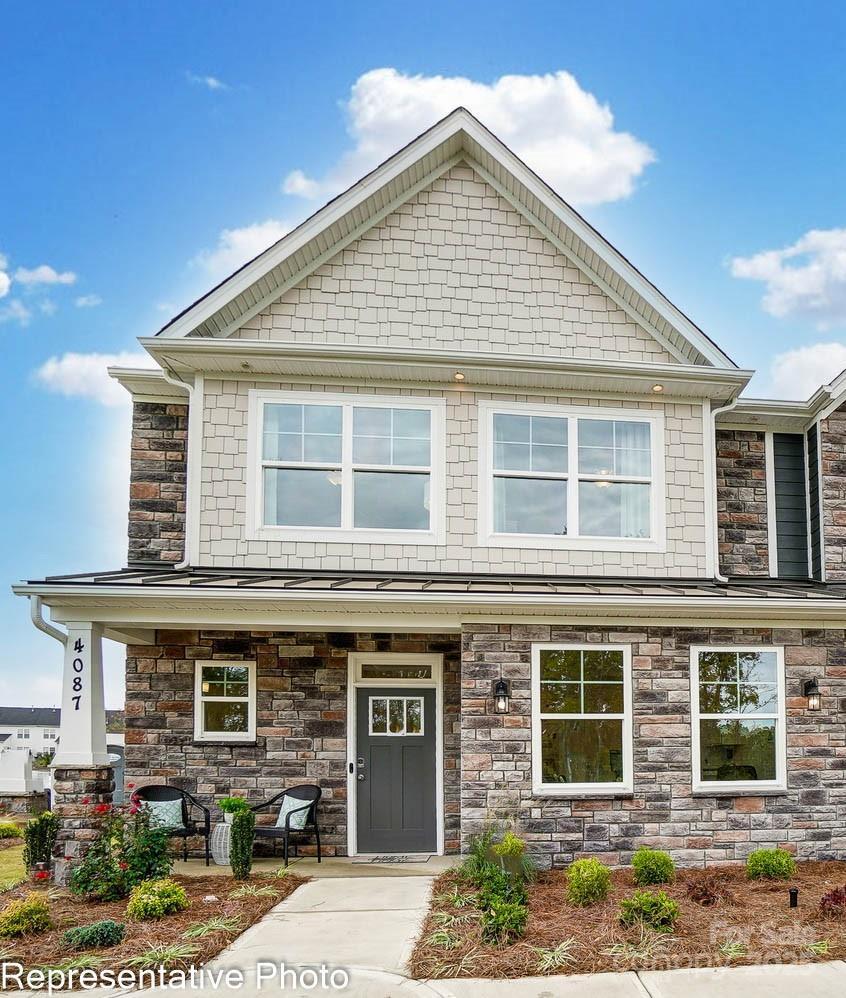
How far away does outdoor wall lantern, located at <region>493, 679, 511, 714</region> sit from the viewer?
881 centimetres

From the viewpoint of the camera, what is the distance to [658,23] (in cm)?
1633

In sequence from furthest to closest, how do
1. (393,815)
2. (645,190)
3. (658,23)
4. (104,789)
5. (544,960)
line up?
1. (645,190)
2. (658,23)
3. (393,815)
4. (104,789)
5. (544,960)

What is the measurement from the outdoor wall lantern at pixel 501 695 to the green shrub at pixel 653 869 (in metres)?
1.86

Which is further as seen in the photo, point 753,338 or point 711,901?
point 753,338

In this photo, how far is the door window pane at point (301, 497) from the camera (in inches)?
395

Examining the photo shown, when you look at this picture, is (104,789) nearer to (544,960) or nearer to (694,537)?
(544,960)

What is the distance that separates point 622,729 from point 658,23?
538 inches

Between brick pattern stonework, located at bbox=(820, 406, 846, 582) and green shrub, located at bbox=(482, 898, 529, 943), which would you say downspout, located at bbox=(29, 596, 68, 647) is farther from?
brick pattern stonework, located at bbox=(820, 406, 846, 582)

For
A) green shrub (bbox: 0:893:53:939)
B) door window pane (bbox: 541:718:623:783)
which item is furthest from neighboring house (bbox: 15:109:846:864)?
green shrub (bbox: 0:893:53:939)

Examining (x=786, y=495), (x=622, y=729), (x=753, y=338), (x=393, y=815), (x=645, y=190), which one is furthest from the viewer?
(x=753, y=338)

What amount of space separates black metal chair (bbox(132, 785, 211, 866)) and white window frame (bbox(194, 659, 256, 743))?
2.03 feet

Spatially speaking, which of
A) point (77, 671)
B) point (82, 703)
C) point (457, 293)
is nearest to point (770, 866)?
point (82, 703)

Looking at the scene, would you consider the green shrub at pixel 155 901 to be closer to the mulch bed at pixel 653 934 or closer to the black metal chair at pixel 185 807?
the mulch bed at pixel 653 934

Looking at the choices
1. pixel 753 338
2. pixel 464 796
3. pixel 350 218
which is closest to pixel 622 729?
pixel 464 796
